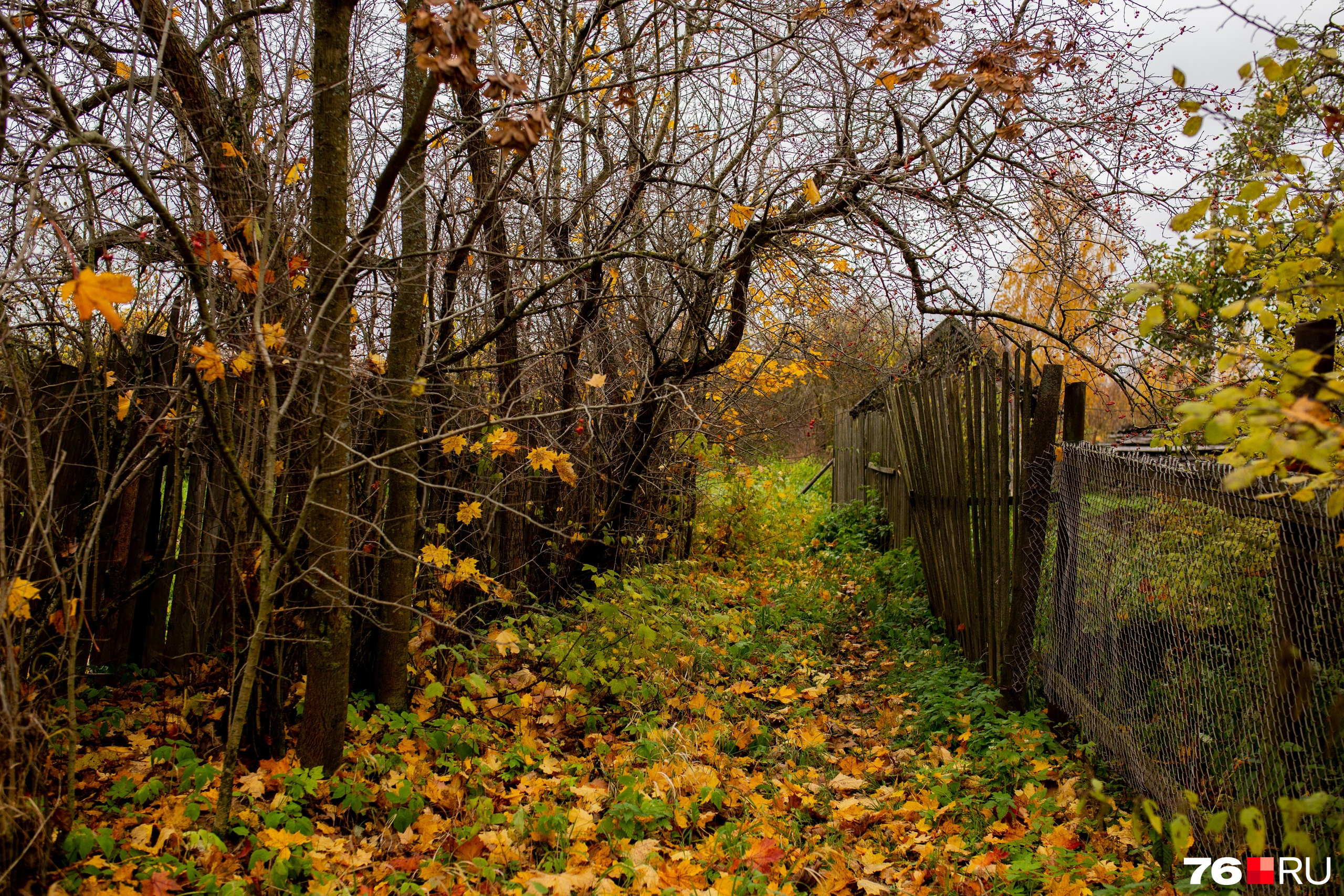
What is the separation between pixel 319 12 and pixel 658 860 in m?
3.13

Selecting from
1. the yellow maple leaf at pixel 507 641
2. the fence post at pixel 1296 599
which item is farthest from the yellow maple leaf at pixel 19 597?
the fence post at pixel 1296 599

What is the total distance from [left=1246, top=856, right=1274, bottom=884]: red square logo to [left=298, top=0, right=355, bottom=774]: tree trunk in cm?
289

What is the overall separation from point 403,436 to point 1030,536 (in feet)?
10.4

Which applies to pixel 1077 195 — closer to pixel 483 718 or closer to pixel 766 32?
pixel 766 32

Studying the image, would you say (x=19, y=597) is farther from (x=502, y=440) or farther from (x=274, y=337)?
(x=502, y=440)

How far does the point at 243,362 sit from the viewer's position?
8.17ft

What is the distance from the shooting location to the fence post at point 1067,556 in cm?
389

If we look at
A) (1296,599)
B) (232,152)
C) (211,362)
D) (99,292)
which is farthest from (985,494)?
(99,292)

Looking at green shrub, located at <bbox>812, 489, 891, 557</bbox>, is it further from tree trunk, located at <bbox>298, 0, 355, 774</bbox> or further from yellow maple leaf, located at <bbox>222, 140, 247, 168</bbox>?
yellow maple leaf, located at <bbox>222, 140, 247, 168</bbox>

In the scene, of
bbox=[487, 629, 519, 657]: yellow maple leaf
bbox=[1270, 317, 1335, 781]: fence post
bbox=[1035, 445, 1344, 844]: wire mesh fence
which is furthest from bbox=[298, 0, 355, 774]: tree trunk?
bbox=[1270, 317, 1335, 781]: fence post

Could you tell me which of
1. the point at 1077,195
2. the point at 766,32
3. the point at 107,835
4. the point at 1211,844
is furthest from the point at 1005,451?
the point at 107,835

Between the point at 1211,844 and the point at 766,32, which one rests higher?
the point at 766,32

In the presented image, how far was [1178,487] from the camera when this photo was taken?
9.65 ft

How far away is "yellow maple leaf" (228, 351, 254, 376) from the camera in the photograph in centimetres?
247
